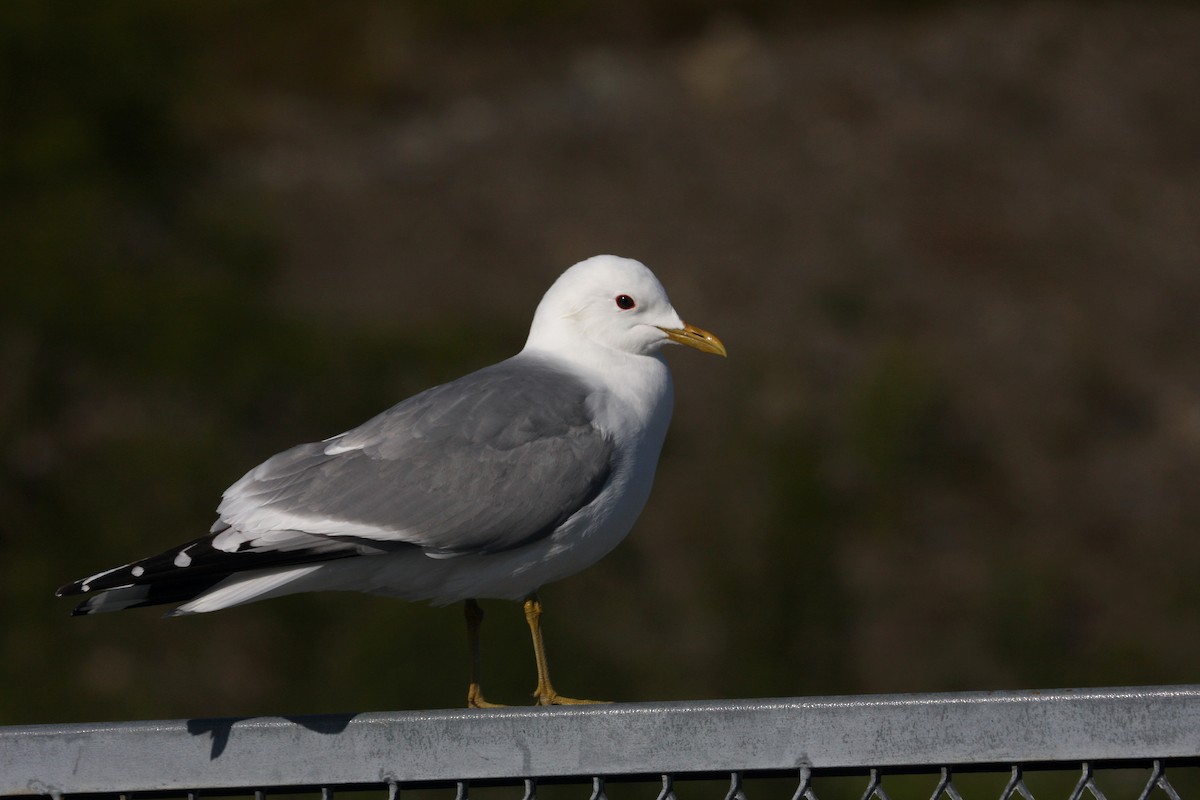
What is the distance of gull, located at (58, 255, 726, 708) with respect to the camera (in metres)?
2.35

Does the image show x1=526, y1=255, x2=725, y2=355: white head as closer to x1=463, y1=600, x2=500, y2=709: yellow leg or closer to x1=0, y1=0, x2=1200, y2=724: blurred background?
x1=463, y1=600, x2=500, y2=709: yellow leg

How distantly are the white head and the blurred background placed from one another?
4.14 meters

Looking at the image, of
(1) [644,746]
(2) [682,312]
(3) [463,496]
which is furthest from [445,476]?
(2) [682,312]

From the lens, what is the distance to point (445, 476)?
2574mm

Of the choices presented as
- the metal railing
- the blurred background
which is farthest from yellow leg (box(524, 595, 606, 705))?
the blurred background

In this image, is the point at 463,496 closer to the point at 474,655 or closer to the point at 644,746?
the point at 474,655

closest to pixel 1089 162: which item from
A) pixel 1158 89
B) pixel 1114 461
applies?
pixel 1158 89

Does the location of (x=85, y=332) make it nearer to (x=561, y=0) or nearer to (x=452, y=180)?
(x=452, y=180)

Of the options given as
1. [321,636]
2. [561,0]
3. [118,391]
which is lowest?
[321,636]

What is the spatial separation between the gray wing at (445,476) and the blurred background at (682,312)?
4.38 metres

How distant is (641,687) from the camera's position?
8047 mm

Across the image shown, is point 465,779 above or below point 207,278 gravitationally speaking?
above

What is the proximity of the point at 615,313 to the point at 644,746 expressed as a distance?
1499 mm

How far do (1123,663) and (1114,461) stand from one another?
9.09ft
